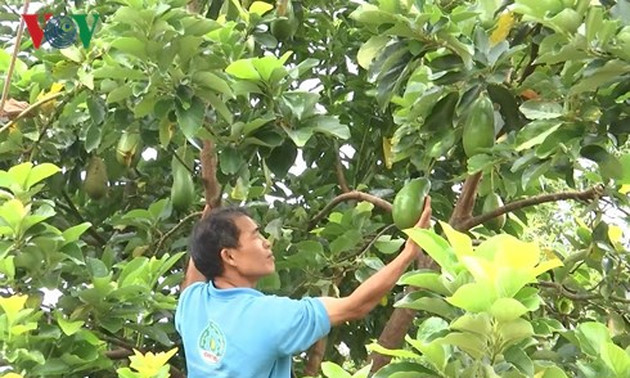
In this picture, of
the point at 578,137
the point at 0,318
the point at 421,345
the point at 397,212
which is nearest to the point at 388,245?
the point at 397,212

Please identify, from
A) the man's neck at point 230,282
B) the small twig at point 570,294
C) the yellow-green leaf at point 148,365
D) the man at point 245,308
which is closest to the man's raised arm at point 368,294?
the man at point 245,308

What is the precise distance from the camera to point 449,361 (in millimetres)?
1695

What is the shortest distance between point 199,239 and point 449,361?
40.4 inches

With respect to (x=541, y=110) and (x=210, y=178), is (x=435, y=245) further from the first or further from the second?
(x=210, y=178)

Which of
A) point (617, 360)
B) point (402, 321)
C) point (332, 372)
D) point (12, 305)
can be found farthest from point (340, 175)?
point (617, 360)

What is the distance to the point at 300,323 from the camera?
2.23 meters

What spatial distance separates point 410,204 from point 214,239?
506mm

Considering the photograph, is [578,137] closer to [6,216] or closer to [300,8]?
[6,216]

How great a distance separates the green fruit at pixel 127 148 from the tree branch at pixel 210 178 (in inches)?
8.0

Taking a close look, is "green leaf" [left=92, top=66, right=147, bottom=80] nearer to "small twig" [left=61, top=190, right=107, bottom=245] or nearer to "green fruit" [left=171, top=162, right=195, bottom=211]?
"green fruit" [left=171, top=162, right=195, bottom=211]

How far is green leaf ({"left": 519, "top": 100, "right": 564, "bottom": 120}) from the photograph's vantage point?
2.19 m

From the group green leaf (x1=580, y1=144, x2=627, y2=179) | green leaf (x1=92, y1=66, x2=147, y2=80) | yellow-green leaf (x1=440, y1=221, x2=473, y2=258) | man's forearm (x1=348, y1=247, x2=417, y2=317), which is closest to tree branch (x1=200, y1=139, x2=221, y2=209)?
green leaf (x1=92, y1=66, x2=147, y2=80)

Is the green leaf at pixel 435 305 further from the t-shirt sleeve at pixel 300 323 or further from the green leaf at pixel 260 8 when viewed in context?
the green leaf at pixel 260 8

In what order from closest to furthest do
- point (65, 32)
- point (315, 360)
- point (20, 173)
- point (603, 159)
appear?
point (603, 159) → point (20, 173) → point (65, 32) → point (315, 360)
